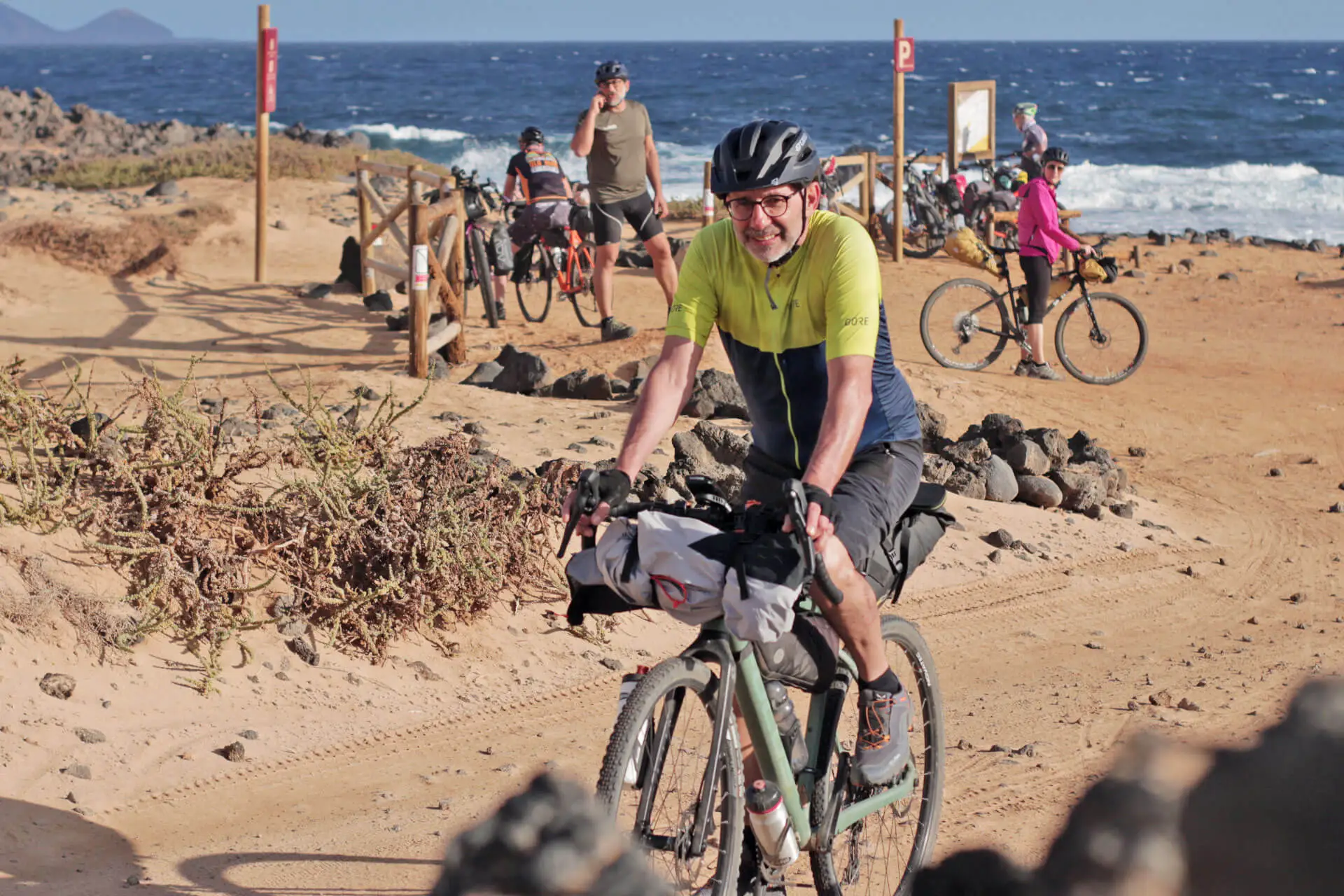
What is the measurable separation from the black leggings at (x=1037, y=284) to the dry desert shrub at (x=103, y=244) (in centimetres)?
883

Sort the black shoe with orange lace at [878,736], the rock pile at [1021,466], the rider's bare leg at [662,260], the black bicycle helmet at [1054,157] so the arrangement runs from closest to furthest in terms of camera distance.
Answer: the black shoe with orange lace at [878,736]
the rock pile at [1021,466]
the rider's bare leg at [662,260]
the black bicycle helmet at [1054,157]

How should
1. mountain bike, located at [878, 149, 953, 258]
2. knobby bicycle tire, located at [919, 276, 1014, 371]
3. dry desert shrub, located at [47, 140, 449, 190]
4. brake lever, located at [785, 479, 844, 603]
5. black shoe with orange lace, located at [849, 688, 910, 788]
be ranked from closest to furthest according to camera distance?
brake lever, located at [785, 479, 844, 603] < black shoe with orange lace, located at [849, 688, 910, 788] < knobby bicycle tire, located at [919, 276, 1014, 371] < mountain bike, located at [878, 149, 953, 258] < dry desert shrub, located at [47, 140, 449, 190]

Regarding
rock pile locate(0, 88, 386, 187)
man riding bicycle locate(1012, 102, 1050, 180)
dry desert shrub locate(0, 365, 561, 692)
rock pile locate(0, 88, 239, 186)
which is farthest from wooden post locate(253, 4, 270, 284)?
rock pile locate(0, 88, 386, 187)

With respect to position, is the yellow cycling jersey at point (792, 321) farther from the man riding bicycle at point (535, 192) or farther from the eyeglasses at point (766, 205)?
the man riding bicycle at point (535, 192)

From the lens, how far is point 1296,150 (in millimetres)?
43500

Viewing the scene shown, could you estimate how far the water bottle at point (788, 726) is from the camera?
3.40m

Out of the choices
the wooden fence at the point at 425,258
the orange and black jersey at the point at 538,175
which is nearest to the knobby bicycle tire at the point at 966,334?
the orange and black jersey at the point at 538,175

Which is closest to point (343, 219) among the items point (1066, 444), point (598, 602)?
point (1066, 444)

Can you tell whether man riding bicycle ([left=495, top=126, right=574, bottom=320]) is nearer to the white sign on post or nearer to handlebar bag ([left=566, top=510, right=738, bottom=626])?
the white sign on post

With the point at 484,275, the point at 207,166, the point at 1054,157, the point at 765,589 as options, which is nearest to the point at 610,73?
the point at 484,275

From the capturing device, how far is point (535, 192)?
13.4 meters

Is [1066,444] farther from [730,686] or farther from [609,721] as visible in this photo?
[730,686]

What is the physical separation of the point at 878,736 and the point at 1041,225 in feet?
27.8

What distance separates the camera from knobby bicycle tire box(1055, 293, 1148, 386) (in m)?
11.7
